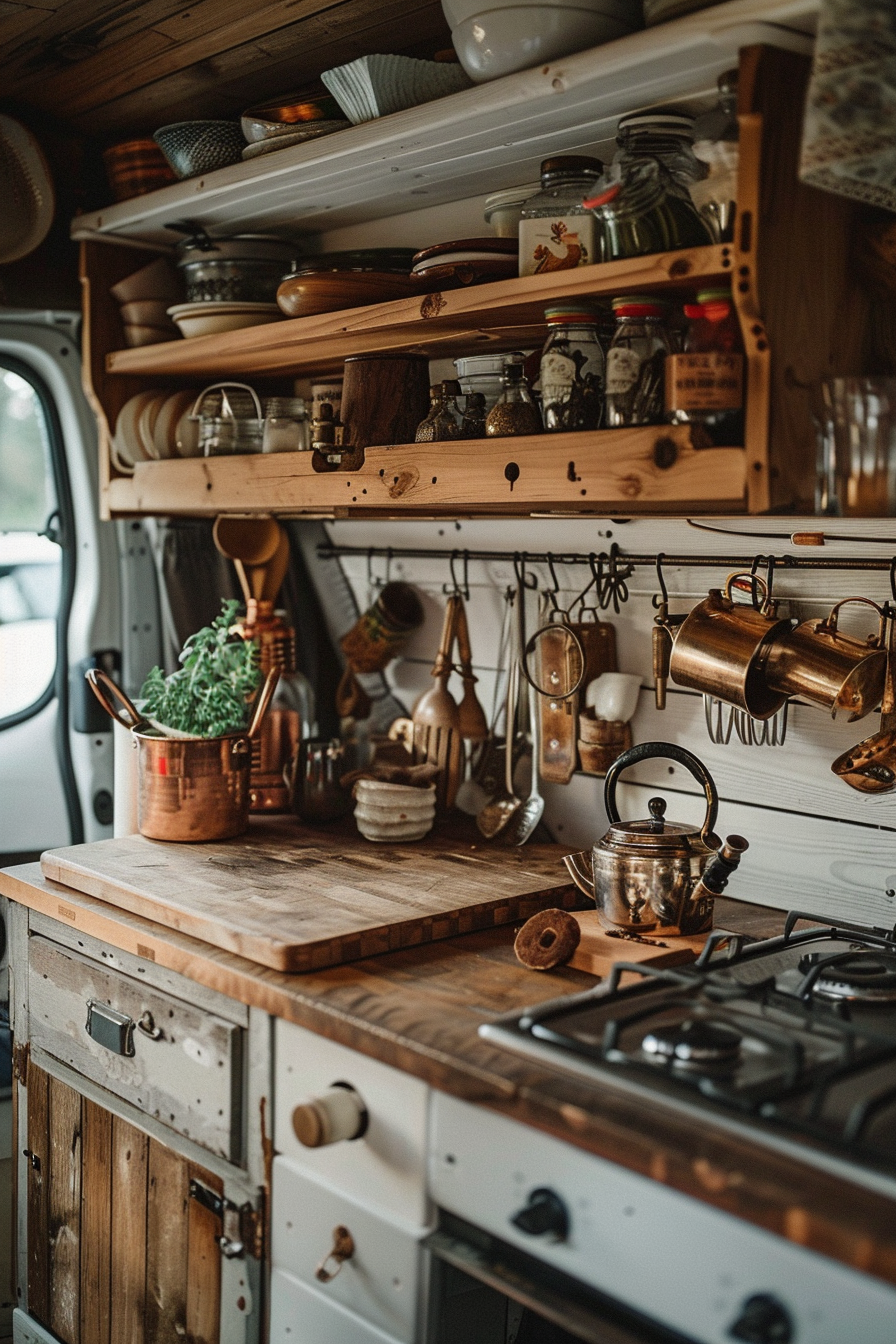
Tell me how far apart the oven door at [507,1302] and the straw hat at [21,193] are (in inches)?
77.6

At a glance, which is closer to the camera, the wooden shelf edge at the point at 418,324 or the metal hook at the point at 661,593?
the wooden shelf edge at the point at 418,324

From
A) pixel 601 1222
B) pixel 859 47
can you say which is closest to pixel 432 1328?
pixel 601 1222

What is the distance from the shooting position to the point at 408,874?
77.9 inches

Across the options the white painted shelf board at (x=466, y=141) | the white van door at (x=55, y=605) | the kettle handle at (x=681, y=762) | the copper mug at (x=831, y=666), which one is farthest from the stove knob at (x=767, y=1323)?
the white van door at (x=55, y=605)

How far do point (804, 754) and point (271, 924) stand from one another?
2.69ft

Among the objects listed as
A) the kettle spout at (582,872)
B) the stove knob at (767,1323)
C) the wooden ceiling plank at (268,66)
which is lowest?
the stove knob at (767,1323)

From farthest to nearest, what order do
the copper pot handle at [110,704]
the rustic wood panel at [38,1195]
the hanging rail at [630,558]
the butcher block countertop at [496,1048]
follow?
1. the copper pot handle at [110,704]
2. the rustic wood panel at [38,1195]
3. the hanging rail at [630,558]
4. the butcher block countertop at [496,1048]

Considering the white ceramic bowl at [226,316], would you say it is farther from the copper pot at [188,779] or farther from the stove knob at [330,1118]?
the stove knob at [330,1118]

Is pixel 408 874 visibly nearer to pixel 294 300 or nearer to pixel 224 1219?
pixel 224 1219

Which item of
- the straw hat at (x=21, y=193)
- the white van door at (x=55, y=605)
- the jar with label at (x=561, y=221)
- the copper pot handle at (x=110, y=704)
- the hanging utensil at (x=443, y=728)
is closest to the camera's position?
the jar with label at (x=561, y=221)

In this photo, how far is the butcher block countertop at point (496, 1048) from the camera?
1.05m

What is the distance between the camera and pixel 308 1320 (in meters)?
1.54

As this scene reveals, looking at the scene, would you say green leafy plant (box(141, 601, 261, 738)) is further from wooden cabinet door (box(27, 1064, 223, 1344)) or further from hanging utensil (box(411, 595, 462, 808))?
wooden cabinet door (box(27, 1064, 223, 1344))

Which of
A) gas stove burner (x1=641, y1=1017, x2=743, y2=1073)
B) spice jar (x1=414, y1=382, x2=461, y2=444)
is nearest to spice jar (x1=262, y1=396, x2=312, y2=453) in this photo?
spice jar (x1=414, y1=382, x2=461, y2=444)
